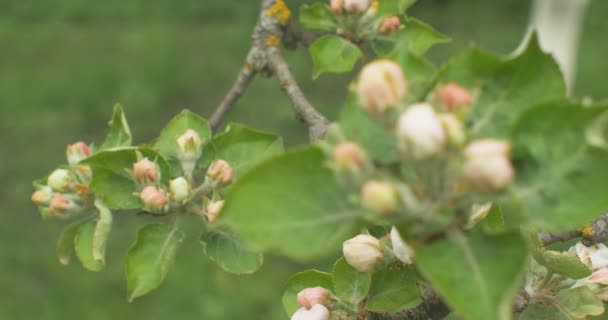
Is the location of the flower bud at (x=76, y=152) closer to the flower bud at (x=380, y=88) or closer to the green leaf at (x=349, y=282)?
the green leaf at (x=349, y=282)

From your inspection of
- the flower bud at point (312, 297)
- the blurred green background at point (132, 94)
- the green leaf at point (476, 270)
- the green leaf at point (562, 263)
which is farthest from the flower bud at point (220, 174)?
the blurred green background at point (132, 94)

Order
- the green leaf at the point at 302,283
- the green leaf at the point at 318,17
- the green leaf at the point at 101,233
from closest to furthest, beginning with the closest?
the green leaf at the point at 302,283 < the green leaf at the point at 101,233 < the green leaf at the point at 318,17

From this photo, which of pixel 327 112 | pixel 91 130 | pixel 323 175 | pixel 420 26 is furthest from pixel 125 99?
pixel 323 175

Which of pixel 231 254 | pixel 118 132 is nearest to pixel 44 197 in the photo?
pixel 118 132

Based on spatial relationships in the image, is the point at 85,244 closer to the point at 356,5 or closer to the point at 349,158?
the point at 356,5

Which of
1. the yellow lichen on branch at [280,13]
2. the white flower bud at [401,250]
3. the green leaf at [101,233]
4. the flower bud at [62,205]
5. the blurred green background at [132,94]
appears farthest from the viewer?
the blurred green background at [132,94]

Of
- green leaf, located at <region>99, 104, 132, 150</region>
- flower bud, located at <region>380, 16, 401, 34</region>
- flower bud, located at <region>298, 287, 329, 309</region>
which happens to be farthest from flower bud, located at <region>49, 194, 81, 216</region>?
flower bud, located at <region>380, 16, 401, 34</region>

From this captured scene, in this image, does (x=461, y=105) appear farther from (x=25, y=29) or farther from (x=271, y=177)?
(x=25, y=29)
